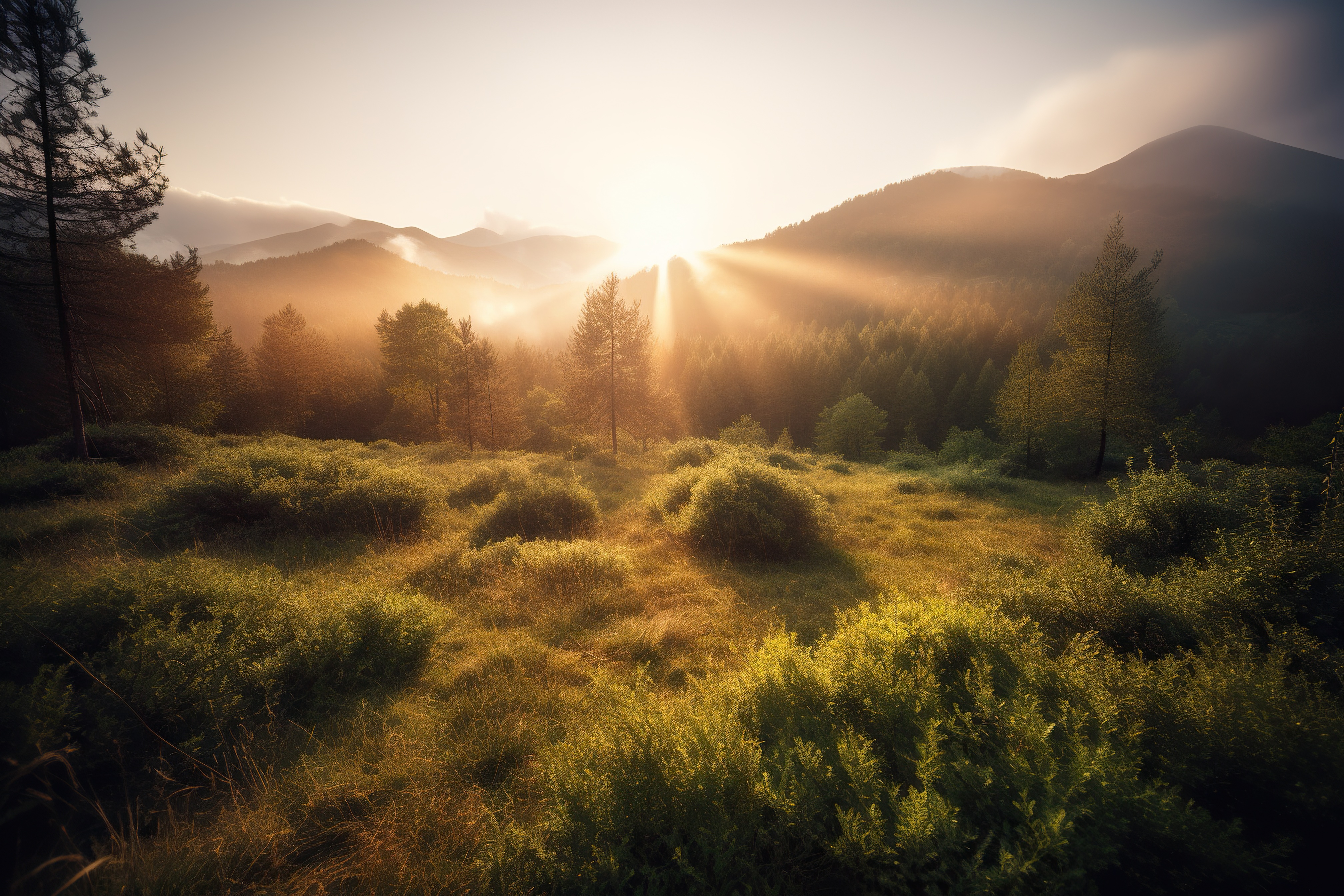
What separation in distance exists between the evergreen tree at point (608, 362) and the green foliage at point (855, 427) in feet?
55.6

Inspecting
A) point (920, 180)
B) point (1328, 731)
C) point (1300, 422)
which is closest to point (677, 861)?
point (1328, 731)

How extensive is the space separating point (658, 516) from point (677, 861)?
834 cm

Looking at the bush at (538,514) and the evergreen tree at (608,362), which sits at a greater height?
the evergreen tree at (608,362)

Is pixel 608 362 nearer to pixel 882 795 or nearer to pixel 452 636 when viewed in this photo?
pixel 452 636

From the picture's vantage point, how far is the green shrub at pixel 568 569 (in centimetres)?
656

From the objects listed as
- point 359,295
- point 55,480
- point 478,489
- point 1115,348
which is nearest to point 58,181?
point 55,480

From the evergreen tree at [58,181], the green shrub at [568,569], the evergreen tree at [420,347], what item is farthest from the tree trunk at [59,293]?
the evergreen tree at [420,347]

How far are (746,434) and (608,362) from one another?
1231 centimetres

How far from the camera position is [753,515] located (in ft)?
27.8

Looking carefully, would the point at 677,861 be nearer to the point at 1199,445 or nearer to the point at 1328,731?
the point at 1328,731

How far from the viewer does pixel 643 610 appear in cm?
611

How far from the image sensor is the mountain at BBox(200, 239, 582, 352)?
76.9 metres

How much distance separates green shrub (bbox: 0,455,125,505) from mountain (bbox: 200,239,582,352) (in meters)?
62.6

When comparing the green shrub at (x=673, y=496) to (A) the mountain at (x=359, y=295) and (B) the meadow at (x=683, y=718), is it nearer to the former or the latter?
(B) the meadow at (x=683, y=718)
